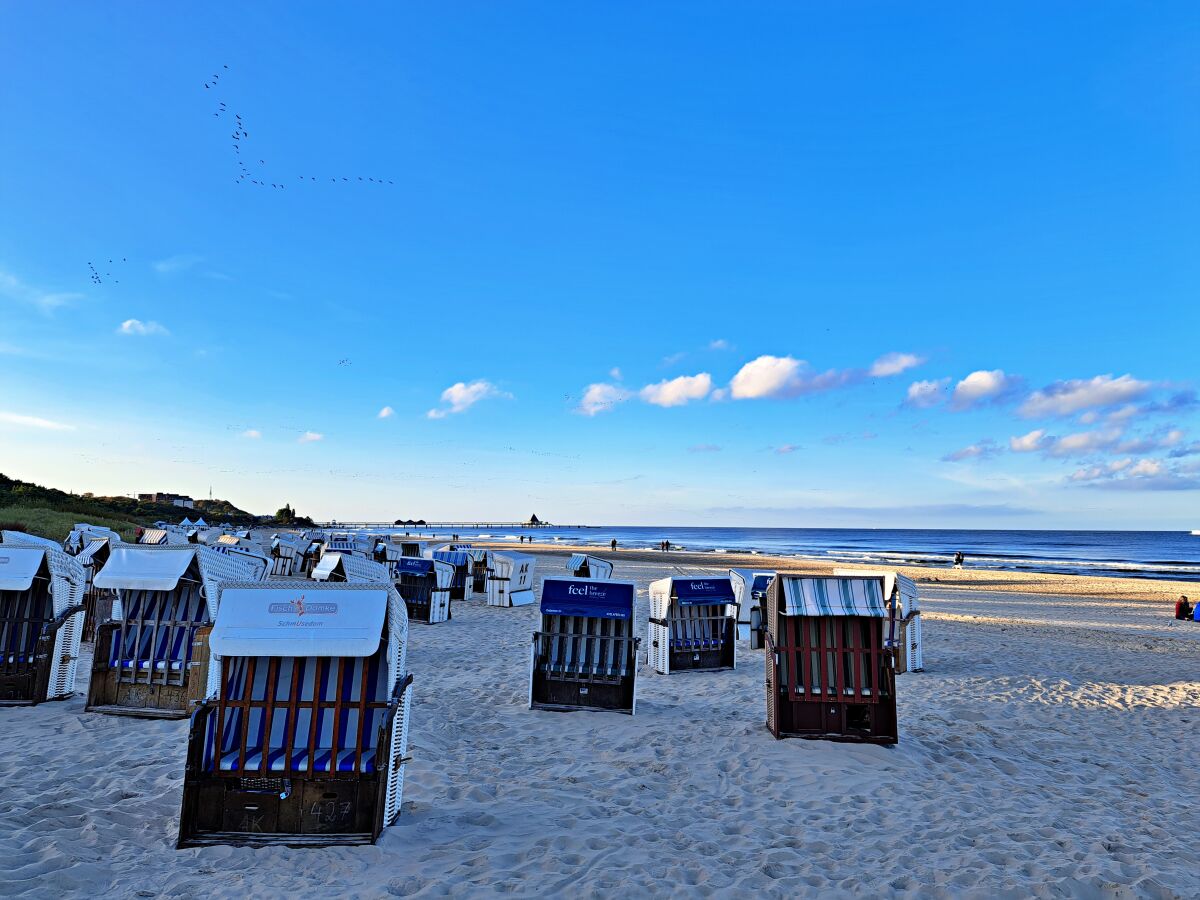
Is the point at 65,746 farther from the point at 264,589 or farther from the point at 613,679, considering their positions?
the point at 613,679

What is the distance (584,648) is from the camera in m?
10.2

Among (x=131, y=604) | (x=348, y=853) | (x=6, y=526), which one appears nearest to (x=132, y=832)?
(x=348, y=853)

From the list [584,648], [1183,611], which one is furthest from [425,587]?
[1183,611]

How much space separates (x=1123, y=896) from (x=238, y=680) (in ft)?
22.5

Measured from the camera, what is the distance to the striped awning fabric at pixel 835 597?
8398 millimetres

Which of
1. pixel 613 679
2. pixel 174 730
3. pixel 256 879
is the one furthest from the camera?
pixel 613 679

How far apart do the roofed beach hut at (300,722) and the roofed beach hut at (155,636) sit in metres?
3.98

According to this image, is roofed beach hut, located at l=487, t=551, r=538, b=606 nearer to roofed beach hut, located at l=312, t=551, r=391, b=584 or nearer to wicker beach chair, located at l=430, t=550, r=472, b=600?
wicker beach chair, located at l=430, t=550, r=472, b=600

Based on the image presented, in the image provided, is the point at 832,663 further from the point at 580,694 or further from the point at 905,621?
the point at 905,621

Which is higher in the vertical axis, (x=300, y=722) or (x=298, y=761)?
(x=300, y=722)

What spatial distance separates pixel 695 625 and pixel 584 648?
12.6 feet

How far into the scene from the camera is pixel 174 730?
8.20 metres

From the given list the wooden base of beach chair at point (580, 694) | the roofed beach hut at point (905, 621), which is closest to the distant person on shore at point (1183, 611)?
the roofed beach hut at point (905, 621)

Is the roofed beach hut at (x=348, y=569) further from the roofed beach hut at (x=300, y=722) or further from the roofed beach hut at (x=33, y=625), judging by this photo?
the roofed beach hut at (x=300, y=722)
